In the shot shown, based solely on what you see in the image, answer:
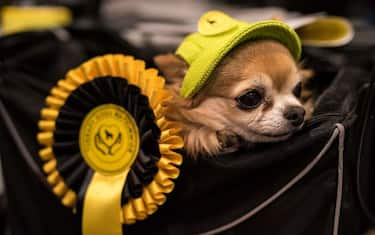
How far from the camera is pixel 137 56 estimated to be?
0.80 metres

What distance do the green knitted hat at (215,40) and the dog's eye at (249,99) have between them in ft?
0.19

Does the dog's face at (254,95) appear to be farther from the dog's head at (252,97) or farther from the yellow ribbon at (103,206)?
the yellow ribbon at (103,206)

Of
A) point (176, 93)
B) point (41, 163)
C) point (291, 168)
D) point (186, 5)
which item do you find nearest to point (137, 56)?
point (176, 93)

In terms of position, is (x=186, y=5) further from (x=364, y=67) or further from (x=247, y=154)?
(x=247, y=154)

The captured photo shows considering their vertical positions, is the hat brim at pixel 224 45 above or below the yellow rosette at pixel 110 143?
above

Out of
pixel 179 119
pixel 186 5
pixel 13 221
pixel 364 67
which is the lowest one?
pixel 13 221

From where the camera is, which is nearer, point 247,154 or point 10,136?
point 247,154

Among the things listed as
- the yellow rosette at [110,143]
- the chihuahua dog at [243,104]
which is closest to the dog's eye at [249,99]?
the chihuahua dog at [243,104]

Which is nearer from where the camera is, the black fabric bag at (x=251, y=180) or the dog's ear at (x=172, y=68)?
the black fabric bag at (x=251, y=180)

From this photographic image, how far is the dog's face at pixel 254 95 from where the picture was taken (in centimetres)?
65

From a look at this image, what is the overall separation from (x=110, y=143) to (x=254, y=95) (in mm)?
221

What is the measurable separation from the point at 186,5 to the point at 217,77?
751 mm

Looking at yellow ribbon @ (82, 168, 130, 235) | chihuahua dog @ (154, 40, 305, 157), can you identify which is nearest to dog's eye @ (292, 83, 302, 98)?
chihuahua dog @ (154, 40, 305, 157)

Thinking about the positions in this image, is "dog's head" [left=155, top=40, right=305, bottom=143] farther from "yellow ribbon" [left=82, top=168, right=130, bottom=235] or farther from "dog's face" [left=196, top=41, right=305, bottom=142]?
"yellow ribbon" [left=82, top=168, right=130, bottom=235]
